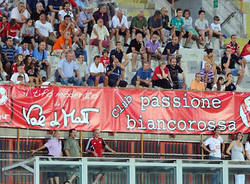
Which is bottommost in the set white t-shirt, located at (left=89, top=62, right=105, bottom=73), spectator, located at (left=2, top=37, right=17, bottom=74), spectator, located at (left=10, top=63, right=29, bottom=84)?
spectator, located at (left=10, top=63, right=29, bottom=84)

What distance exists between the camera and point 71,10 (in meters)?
35.7

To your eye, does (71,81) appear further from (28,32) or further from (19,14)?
(19,14)

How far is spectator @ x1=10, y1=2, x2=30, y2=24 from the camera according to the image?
112 ft

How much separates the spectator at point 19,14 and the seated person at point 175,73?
195 inches

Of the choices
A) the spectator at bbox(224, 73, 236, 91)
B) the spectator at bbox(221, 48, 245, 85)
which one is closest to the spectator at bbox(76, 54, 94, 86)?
the spectator at bbox(224, 73, 236, 91)

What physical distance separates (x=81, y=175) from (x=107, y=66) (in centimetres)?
588

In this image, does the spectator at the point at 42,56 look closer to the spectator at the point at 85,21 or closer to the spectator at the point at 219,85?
the spectator at the point at 85,21

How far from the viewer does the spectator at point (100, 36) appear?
34.8 metres

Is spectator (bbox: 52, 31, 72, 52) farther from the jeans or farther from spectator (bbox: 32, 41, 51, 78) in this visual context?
the jeans

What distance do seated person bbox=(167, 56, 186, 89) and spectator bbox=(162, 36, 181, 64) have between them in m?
0.79

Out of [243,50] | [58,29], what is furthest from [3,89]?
[243,50]

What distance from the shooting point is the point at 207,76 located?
34906mm

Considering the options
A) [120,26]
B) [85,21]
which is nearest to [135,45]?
[120,26]

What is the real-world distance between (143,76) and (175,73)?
111cm
